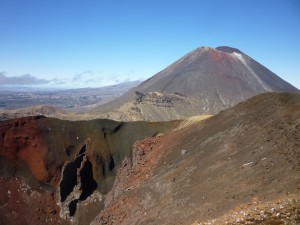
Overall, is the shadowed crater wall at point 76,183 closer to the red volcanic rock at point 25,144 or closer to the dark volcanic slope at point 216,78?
the red volcanic rock at point 25,144

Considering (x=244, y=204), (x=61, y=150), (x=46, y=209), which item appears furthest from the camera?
(x=61, y=150)

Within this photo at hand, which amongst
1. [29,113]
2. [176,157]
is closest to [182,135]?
[176,157]

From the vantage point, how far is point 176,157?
122 ft

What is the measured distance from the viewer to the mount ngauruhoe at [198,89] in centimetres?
12325

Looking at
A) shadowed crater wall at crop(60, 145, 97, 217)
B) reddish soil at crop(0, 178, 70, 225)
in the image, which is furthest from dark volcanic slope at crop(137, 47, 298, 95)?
reddish soil at crop(0, 178, 70, 225)

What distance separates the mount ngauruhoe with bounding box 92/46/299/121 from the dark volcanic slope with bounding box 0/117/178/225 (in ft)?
222

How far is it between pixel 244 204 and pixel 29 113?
435ft

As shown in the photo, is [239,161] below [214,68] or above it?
below

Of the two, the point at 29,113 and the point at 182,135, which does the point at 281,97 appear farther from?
the point at 29,113

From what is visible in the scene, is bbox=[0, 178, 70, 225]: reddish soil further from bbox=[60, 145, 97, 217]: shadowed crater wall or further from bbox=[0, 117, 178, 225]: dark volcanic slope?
bbox=[60, 145, 97, 217]: shadowed crater wall

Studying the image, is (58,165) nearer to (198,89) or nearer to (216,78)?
(198,89)

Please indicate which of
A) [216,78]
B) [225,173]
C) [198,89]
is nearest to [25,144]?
[225,173]

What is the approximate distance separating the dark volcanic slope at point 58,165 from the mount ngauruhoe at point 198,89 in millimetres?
67632

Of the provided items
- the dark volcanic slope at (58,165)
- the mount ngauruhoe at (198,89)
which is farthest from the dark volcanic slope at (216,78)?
the dark volcanic slope at (58,165)
